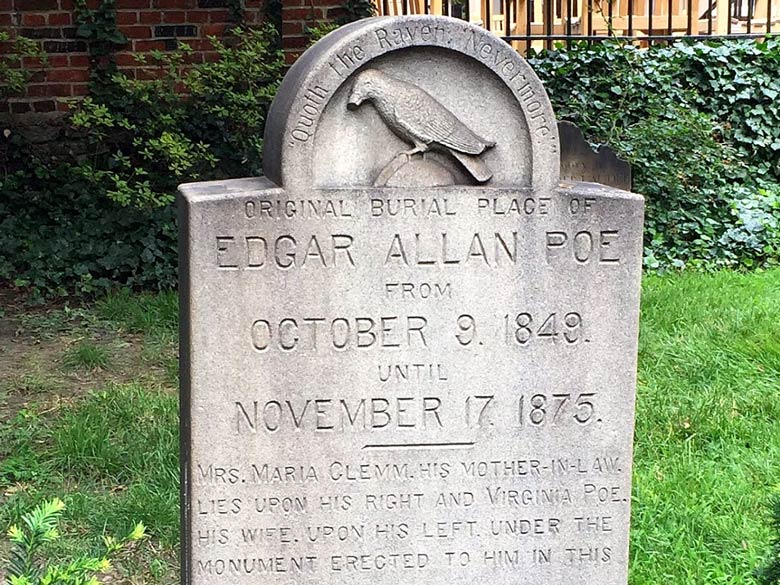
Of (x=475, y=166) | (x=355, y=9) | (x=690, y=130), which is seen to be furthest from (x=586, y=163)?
(x=690, y=130)

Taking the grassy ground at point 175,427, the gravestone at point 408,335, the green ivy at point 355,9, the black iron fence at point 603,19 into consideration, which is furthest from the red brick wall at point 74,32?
the gravestone at point 408,335

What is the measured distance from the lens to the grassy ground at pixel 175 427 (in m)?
3.78

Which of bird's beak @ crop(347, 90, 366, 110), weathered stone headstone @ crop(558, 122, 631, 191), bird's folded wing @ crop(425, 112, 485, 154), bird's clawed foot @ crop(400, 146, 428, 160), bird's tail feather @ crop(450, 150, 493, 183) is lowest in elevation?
weathered stone headstone @ crop(558, 122, 631, 191)

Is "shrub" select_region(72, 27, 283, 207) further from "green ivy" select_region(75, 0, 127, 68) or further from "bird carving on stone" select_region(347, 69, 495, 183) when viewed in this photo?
"bird carving on stone" select_region(347, 69, 495, 183)

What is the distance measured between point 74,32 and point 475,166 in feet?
17.1

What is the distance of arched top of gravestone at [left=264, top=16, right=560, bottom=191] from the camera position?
8.47 feet

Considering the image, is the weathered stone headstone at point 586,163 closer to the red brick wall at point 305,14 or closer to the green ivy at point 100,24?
the red brick wall at point 305,14

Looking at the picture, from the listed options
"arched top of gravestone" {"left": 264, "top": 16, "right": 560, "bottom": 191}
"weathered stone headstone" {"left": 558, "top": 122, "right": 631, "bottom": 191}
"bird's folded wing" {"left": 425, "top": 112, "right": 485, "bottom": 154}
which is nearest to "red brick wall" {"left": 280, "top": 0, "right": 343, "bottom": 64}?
"weathered stone headstone" {"left": 558, "top": 122, "right": 631, "bottom": 191}

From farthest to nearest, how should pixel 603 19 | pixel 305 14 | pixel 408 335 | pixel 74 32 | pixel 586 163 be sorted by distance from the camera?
pixel 603 19, pixel 74 32, pixel 305 14, pixel 586 163, pixel 408 335

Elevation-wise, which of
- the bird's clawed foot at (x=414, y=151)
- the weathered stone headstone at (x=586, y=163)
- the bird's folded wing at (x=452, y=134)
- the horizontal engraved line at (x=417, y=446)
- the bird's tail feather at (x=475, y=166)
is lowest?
the horizontal engraved line at (x=417, y=446)

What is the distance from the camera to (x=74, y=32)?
7.18 metres

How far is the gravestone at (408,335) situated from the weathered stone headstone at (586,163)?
5.43 ft

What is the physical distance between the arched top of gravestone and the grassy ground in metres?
1.42

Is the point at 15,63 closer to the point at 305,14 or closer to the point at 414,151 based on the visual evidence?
the point at 305,14
